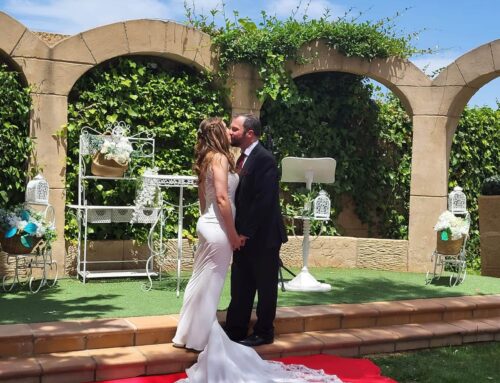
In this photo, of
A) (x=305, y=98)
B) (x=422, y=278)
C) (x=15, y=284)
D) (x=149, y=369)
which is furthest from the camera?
(x=305, y=98)

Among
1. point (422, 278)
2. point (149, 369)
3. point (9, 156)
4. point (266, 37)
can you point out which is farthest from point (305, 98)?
point (149, 369)

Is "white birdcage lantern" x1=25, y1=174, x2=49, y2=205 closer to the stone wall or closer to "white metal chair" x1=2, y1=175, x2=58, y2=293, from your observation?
"white metal chair" x1=2, y1=175, x2=58, y2=293

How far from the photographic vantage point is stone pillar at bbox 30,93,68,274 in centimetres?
713

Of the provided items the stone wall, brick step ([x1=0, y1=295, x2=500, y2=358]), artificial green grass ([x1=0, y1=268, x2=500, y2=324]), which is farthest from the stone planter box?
brick step ([x1=0, y1=295, x2=500, y2=358])

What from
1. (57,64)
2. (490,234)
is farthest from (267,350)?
(490,234)

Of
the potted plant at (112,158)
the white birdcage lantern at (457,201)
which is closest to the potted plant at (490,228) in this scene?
the white birdcage lantern at (457,201)

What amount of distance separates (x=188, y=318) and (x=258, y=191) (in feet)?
3.47

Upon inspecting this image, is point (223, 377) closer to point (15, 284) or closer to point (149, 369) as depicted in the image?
point (149, 369)

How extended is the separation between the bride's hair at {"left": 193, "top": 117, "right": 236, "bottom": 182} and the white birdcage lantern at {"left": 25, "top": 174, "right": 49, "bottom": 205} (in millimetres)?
2498

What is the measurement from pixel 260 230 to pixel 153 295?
1849mm

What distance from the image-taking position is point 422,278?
26.6 feet

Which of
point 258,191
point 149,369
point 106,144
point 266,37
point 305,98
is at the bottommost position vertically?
point 149,369

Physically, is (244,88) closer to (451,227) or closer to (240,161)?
(451,227)

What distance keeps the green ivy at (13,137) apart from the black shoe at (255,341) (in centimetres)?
342
